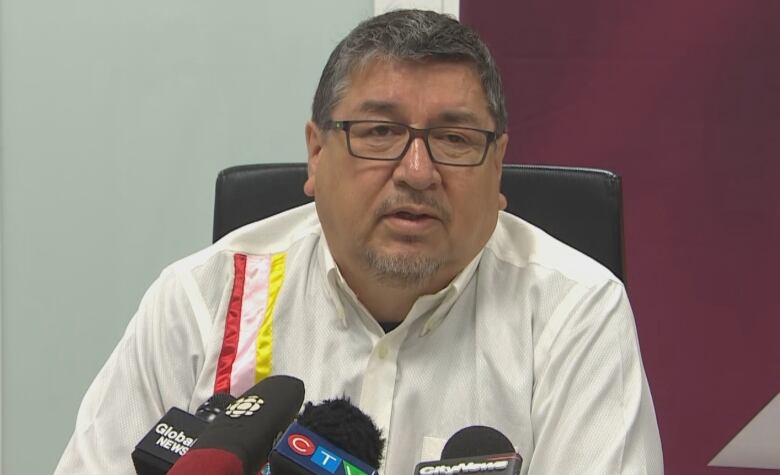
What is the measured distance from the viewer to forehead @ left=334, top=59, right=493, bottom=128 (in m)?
1.47

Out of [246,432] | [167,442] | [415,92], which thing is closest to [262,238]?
[415,92]

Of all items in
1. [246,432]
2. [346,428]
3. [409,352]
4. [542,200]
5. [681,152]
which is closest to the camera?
[246,432]

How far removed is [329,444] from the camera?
0.82 m

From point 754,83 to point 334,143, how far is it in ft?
3.83

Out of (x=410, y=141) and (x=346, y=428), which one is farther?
(x=410, y=141)

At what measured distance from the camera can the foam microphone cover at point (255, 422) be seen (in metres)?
0.73

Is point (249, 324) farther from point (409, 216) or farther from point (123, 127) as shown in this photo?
point (123, 127)

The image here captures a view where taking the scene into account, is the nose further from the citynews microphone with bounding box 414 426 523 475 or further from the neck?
the citynews microphone with bounding box 414 426 523 475

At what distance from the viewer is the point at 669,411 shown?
2311 millimetres

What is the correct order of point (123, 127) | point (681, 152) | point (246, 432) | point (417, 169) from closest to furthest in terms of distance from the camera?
point (246, 432) < point (417, 169) < point (681, 152) < point (123, 127)

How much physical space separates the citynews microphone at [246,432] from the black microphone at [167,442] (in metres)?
0.06

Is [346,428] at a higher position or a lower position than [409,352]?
higher

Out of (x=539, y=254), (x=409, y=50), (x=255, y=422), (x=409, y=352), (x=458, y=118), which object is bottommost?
(x=409, y=352)

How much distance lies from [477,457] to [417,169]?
0.68 meters
